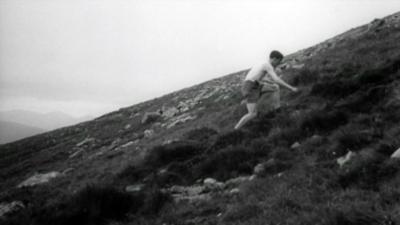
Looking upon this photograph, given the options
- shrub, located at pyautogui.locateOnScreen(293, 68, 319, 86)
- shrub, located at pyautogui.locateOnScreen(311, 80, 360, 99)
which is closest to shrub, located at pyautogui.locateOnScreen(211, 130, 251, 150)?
shrub, located at pyautogui.locateOnScreen(311, 80, 360, 99)

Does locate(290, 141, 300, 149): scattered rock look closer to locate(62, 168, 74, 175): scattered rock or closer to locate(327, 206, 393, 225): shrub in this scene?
locate(327, 206, 393, 225): shrub

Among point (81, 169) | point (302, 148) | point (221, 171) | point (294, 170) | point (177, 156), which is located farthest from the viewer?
point (81, 169)

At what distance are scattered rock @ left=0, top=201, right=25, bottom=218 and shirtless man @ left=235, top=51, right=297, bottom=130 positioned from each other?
22.5 feet

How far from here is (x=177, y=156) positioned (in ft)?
35.5

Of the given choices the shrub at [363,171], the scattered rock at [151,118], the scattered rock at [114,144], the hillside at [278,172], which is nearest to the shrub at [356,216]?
the hillside at [278,172]

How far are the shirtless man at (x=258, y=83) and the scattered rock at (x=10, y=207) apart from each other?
6870 mm

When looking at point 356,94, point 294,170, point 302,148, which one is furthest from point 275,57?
point 294,170

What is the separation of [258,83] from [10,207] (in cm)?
822

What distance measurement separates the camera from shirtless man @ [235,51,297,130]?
11.2 metres

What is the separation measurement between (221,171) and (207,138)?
338cm

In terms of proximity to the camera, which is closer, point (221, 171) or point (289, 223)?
point (289, 223)

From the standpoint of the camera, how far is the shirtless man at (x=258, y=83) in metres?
11.2

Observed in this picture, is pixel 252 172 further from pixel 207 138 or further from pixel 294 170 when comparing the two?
pixel 207 138

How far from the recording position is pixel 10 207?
1087 centimetres
